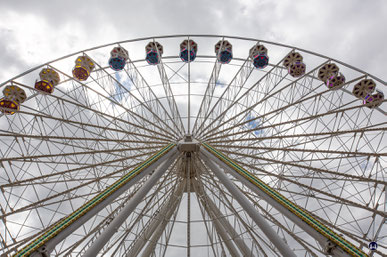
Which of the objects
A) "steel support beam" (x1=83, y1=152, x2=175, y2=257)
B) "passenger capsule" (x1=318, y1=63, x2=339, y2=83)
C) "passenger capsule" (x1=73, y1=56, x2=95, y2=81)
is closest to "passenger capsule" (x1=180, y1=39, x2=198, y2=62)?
"passenger capsule" (x1=73, y1=56, x2=95, y2=81)

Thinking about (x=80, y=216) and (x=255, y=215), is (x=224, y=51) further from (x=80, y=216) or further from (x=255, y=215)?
(x=80, y=216)

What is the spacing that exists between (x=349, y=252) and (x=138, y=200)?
10135 millimetres

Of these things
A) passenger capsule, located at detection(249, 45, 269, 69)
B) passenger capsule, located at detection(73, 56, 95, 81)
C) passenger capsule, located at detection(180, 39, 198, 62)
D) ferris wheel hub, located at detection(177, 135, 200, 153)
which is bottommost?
ferris wheel hub, located at detection(177, 135, 200, 153)

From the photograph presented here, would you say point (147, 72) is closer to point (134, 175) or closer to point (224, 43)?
point (224, 43)

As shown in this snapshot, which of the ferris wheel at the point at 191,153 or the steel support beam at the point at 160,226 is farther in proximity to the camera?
the steel support beam at the point at 160,226

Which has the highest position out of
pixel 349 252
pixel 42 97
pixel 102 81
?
pixel 102 81

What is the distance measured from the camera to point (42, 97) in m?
21.0

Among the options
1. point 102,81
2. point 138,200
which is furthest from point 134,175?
point 102,81

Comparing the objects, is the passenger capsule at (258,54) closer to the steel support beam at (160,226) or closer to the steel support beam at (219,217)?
the steel support beam at (219,217)

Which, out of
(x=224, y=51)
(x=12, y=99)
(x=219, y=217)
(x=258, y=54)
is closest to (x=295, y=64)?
(x=258, y=54)

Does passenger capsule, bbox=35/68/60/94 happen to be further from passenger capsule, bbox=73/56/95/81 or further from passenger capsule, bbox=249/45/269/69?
passenger capsule, bbox=249/45/269/69

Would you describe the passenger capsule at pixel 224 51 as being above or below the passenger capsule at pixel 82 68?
above

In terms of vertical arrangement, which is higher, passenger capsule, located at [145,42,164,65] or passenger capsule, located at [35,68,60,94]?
passenger capsule, located at [145,42,164,65]

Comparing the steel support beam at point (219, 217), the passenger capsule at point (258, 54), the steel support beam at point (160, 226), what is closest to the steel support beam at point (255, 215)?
the steel support beam at point (219, 217)
